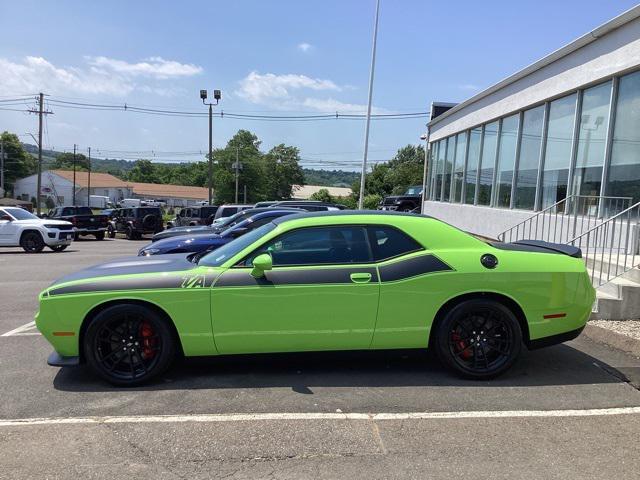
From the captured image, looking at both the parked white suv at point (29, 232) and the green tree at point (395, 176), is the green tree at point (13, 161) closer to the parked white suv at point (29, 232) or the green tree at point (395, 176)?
the green tree at point (395, 176)

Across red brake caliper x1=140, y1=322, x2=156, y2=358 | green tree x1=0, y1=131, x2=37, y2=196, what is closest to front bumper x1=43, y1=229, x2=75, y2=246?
red brake caliper x1=140, y1=322, x2=156, y2=358

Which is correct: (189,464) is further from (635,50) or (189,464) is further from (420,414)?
(635,50)

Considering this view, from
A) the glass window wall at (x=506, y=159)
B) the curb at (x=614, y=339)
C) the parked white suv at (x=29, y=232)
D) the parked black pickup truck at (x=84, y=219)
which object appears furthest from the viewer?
the parked black pickup truck at (x=84, y=219)

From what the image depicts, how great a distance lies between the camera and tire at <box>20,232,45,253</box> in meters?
17.9

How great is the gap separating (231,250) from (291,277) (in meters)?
0.74

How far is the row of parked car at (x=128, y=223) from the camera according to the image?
12.2m

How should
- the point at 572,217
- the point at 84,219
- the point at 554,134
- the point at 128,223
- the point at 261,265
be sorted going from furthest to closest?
the point at 128,223
the point at 84,219
the point at 554,134
the point at 572,217
the point at 261,265

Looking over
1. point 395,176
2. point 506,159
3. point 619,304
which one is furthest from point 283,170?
point 619,304

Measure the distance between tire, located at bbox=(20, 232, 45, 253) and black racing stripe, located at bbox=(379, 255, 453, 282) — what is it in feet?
56.4

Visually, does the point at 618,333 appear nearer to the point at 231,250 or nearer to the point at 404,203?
the point at 231,250

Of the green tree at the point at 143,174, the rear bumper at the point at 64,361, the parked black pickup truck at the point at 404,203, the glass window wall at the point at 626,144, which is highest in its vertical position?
the green tree at the point at 143,174

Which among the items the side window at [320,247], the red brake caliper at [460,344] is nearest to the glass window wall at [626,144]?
the red brake caliper at [460,344]

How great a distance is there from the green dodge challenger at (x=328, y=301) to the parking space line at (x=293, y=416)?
0.61 m

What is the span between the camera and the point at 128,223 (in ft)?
90.0
